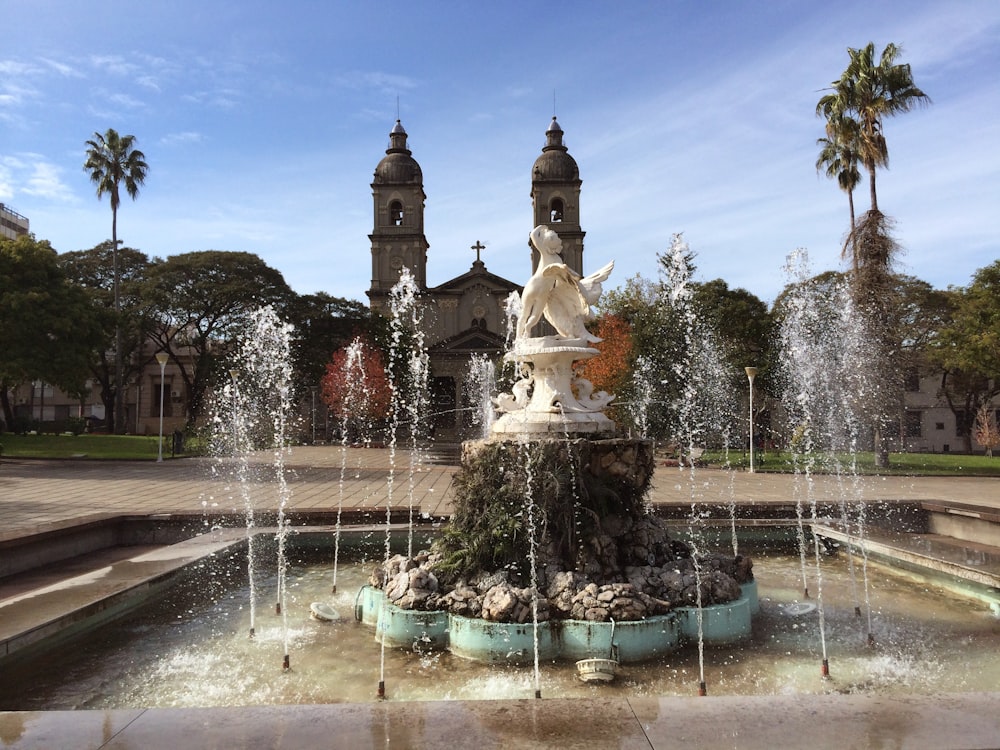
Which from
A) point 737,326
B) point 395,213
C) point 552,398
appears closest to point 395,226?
point 395,213

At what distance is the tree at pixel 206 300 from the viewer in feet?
136

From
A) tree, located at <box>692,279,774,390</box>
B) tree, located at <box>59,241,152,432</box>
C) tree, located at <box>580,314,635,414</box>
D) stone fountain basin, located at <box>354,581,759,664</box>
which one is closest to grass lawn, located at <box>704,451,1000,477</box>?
tree, located at <box>580,314,635,414</box>

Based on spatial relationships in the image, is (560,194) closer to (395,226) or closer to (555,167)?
(555,167)

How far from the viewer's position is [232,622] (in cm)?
630

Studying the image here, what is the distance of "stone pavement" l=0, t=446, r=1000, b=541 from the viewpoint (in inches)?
464

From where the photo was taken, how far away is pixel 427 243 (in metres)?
59.8

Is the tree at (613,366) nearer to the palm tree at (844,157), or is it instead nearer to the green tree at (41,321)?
the palm tree at (844,157)

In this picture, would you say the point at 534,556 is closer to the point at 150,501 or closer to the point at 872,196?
the point at 150,501

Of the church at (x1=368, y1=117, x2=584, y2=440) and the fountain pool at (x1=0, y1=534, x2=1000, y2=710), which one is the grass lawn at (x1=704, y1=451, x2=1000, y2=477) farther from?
the church at (x1=368, y1=117, x2=584, y2=440)

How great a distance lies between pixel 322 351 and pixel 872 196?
32.6 metres

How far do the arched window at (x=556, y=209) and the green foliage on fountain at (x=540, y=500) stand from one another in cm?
5311

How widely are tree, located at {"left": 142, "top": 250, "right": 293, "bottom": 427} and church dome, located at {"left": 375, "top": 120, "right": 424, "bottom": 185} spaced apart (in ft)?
56.5

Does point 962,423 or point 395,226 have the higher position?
point 395,226

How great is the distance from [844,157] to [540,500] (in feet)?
80.2
